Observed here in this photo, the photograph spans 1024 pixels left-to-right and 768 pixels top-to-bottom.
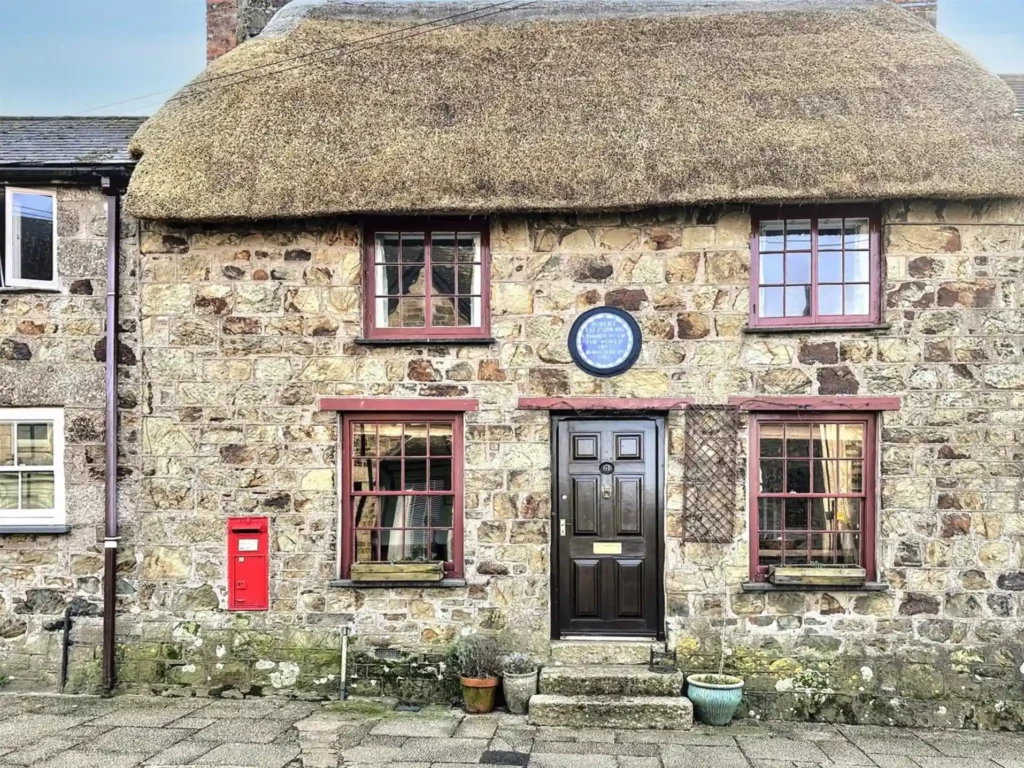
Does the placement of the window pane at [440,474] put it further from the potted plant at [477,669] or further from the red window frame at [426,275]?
the potted plant at [477,669]

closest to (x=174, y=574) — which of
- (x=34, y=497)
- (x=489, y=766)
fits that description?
(x=34, y=497)

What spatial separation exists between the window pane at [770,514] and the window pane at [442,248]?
3.69 meters

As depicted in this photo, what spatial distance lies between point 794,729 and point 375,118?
668 centimetres

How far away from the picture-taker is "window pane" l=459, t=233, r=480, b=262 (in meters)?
7.61

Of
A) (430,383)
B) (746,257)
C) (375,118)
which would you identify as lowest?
(430,383)

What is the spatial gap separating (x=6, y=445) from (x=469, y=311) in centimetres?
458

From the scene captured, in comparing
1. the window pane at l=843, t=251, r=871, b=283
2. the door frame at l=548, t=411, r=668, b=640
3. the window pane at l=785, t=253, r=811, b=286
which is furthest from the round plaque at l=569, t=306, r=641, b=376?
the window pane at l=843, t=251, r=871, b=283

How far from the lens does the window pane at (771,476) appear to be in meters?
7.40

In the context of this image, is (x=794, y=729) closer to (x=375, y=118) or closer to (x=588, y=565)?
(x=588, y=565)

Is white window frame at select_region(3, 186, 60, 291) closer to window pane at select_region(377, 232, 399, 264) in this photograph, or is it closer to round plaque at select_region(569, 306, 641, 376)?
window pane at select_region(377, 232, 399, 264)

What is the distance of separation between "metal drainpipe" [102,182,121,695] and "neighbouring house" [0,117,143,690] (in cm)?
3

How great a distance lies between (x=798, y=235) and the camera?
744cm

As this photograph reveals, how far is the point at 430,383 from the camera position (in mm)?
7441

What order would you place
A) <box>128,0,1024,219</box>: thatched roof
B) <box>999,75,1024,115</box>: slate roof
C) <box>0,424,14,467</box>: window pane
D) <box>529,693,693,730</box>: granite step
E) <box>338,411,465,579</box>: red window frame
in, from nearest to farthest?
<box>529,693,693,730</box>: granite step, <box>128,0,1024,219</box>: thatched roof, <box>338,411,465,579</box>: red window frame, <box>0,424,14,467</box>: window pane, <box>999,75,1024,115</box>: slate roof
